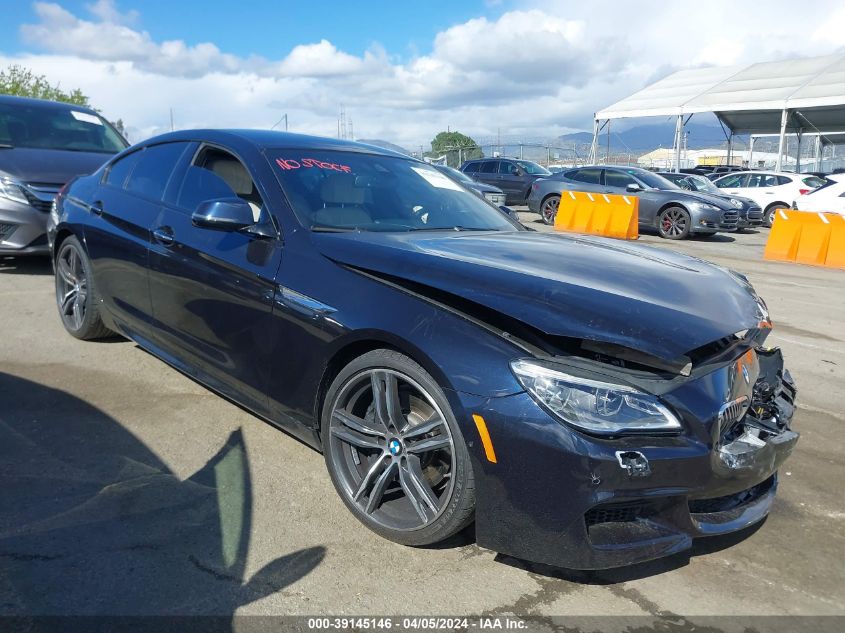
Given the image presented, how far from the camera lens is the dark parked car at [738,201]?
17.1 metres

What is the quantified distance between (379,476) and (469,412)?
0.62 meters

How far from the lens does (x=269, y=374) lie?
321cm

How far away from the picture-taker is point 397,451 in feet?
9.02

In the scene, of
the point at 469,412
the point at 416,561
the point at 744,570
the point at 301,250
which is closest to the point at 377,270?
the point at 301,250

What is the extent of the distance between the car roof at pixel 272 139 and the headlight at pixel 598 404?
215 centimetres

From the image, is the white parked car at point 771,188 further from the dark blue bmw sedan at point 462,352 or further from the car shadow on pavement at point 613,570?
the car shadow on pavement at point 613,570

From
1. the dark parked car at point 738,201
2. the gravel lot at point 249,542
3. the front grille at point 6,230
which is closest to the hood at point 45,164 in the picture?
the front grille at point 6,230

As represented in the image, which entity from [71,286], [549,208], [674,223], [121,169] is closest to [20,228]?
[71,286]

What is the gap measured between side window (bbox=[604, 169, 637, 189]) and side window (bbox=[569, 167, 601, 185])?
0.61 feet

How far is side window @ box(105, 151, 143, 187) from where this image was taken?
15.3 feet

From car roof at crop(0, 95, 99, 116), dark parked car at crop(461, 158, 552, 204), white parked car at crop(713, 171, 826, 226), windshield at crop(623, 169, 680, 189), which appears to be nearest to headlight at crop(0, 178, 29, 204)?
Result: car roof at crop(0, 95, 99, 116)

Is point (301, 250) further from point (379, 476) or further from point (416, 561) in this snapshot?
point (416, 561)

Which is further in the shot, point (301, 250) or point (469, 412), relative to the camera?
point (301, 250)

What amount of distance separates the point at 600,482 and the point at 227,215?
2019 mm
